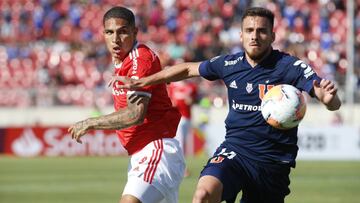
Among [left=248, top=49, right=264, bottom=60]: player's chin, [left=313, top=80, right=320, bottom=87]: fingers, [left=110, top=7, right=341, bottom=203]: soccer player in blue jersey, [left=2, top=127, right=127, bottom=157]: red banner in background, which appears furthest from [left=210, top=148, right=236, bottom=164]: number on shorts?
[left=2, top=127, right=127, bottom=157]: red banner in background

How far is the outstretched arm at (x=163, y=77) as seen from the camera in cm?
760

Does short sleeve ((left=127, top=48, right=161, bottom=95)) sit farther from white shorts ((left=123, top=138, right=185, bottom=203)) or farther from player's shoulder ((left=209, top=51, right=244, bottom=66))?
player's shoulder ((left=209, top=51, right=244, bottom=66))

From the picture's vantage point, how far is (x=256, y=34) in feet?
26.1

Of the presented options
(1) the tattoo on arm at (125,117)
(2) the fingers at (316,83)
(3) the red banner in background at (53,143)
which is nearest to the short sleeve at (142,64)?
(1) the tattoo on arm at (125,117)

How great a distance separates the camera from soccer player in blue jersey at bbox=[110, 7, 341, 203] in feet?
26.2

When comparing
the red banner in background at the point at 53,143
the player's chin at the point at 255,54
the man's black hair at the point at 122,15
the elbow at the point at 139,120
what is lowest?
the red banner in background at the point at 53,143

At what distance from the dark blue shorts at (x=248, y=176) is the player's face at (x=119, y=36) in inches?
49.9

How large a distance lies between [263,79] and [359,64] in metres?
23.2

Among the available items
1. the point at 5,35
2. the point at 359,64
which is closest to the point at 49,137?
the point at 5,35

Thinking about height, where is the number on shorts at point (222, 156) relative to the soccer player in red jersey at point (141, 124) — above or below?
below

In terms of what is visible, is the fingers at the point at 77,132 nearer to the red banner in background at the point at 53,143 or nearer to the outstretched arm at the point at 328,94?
the outstretched arm at the point at 328,94

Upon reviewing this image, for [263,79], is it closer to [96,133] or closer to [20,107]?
[96,133]

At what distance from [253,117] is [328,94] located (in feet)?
3.03

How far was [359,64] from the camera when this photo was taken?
30641 millimetres
